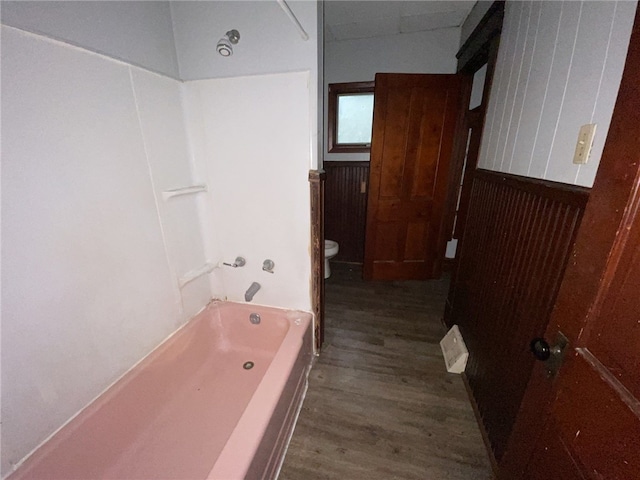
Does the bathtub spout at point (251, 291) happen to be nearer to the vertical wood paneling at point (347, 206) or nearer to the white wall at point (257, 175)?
the white wall at point (257, 175)

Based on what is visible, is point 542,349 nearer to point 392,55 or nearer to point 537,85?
point 537,85

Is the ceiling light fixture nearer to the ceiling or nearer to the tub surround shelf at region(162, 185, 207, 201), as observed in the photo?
the tub surround shelf at region(162, 185, 207, 201)

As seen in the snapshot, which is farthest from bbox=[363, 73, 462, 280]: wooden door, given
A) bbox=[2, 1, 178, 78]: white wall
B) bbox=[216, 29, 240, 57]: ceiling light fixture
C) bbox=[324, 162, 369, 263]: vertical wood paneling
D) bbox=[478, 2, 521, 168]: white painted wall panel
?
bbox=[2, 1, 178, 78]: white wall

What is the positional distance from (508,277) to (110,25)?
6.90ft

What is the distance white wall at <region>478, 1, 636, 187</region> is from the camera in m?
0.75

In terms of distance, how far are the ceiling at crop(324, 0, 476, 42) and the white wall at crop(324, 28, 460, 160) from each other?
0.22 feet

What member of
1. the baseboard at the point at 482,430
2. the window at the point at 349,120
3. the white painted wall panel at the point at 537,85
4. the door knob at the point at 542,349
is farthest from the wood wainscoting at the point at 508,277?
the window at the point at 349,120

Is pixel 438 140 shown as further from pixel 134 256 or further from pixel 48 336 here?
pixel 48 336

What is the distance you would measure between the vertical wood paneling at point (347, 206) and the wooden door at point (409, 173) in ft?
1.49

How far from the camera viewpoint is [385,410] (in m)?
1.45

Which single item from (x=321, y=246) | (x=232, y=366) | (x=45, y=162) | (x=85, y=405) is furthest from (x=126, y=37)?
(x=232, y=366)

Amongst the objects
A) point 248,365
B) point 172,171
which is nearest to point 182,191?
point 172,171

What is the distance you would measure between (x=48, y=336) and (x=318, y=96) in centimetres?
158

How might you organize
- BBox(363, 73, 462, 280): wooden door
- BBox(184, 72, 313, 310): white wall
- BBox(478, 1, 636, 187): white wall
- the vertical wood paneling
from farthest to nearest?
the vertical wood paneling
BBox(363, 73, 462, 280): wooden door
BBox(184, 72, 313, 310): white wall
BBox(478, 1, 636, 187): white wall
